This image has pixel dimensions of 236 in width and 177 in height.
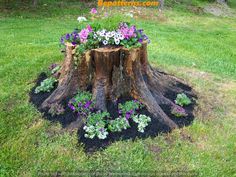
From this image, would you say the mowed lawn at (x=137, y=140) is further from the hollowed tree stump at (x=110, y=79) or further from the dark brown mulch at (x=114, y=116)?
the hollowed tree stump at (x=110, y=79)

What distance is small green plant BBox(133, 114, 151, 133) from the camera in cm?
393

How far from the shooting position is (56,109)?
14.1 feet

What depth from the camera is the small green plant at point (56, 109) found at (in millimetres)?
4254

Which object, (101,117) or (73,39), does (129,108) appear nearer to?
(101,117)

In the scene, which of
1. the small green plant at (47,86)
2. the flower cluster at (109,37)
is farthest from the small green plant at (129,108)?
the small green plant at (47,86)

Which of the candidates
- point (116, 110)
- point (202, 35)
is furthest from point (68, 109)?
point (202, 35)

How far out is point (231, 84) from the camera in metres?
6.17

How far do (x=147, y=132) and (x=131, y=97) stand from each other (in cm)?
67

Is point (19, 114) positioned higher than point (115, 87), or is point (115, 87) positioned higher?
point (115, 87)

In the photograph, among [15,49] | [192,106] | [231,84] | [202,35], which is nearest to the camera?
[192,106]

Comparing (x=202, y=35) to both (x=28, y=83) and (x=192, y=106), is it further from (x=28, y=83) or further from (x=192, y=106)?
(x=28, y=83)

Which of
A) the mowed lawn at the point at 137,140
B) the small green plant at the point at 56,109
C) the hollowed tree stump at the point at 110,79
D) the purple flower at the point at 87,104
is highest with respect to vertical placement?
the hollowed tree stump at the point at 110,79

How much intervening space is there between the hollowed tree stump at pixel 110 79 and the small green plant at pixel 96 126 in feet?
0.62

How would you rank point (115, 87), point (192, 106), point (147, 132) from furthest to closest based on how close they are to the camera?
point (192, 106) → point (115, 87) → point (147, 132)
